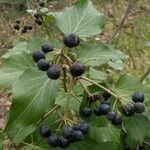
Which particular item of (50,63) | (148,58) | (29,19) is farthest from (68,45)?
(29,19)

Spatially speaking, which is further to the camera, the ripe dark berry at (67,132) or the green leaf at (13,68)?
the green leaf at (13,68)

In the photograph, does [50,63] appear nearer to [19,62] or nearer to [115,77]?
[19,62]

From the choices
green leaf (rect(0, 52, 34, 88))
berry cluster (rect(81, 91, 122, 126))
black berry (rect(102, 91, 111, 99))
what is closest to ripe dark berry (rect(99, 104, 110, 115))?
berry cluster (rect(81, 91, 122, 126))

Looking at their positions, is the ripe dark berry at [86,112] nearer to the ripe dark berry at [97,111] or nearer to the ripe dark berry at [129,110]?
the ripe dark berry at [97,111]

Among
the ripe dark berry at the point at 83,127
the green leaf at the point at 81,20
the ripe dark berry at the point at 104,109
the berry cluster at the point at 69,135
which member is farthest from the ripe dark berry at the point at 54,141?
the green leaf at the point at 81,20

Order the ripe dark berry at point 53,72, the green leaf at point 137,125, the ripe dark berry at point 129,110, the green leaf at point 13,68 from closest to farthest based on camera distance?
the ripe dark berry at point 53,72, the ripe dark berry at point 129,110, the green leaf at point 13,68, the green leaf at point 137,125
